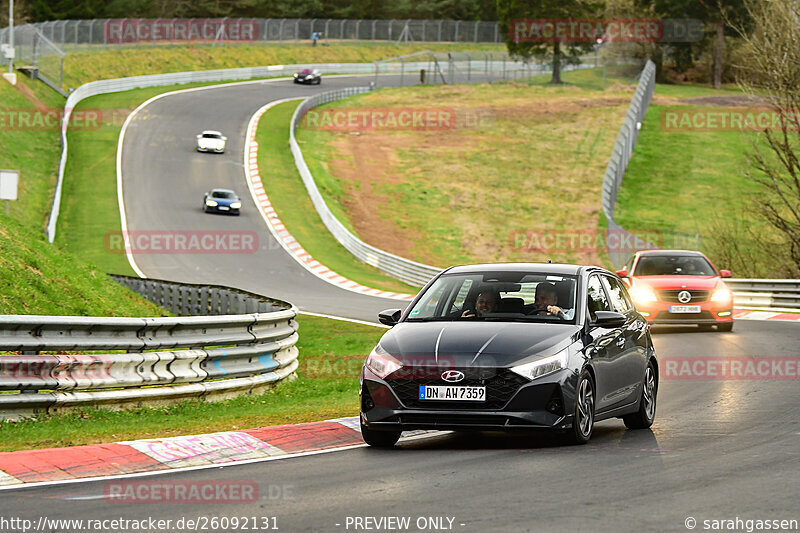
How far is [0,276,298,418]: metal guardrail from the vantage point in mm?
10539

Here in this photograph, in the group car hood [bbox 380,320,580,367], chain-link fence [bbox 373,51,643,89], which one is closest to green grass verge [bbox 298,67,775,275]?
chain-link fence [bbox 373,51,643,89]

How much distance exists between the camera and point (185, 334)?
40.3ft

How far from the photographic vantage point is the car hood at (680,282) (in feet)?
78.3

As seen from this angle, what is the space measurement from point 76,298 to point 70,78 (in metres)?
60.0

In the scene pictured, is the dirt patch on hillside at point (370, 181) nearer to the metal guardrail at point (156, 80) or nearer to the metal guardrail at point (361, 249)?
the metal guardrail at point (361, 249)

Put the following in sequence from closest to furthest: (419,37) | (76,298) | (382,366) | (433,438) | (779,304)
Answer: (382,366), (433,438), (76,298), (779,304), (419,37)

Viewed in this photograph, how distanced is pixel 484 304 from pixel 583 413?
1347 millimetres

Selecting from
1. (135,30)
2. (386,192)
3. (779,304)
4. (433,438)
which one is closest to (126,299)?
(433,438)

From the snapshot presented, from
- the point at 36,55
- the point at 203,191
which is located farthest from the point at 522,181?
the point at 36,55

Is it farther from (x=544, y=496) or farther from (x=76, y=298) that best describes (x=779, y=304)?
(x=544, y=496)

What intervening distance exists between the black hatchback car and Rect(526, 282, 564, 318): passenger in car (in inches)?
0.4

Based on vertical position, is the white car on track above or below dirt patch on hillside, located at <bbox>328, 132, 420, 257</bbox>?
above

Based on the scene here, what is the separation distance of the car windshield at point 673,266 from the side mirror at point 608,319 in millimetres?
14349

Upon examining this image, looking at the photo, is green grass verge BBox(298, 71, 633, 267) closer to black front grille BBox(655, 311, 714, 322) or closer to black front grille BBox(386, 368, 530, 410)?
black front grille BBox(655, 311, 714, 322)
